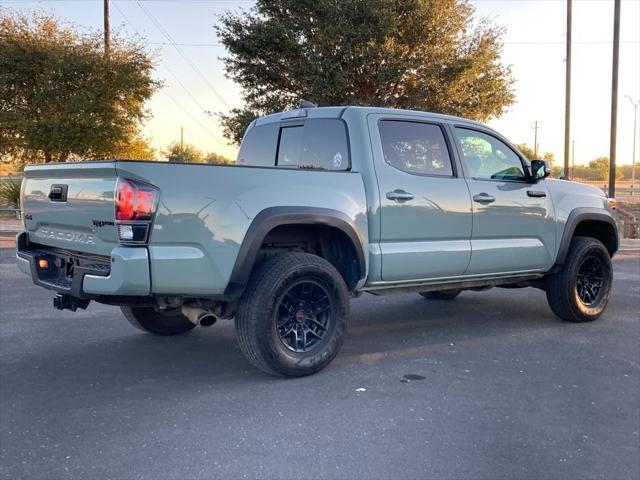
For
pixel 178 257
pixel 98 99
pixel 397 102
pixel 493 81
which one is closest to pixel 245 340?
pixel 178 257

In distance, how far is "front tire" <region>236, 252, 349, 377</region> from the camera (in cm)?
460

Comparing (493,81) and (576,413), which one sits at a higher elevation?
(493,81)

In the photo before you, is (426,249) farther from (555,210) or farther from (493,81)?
(493,81)

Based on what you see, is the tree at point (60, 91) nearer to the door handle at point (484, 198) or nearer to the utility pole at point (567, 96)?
the utility pole at point (567, 96)

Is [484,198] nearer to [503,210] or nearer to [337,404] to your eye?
[503,210]

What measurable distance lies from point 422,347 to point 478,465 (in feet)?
7.92

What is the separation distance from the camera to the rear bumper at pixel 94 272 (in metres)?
4.09

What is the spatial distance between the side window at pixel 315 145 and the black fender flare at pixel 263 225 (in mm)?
653

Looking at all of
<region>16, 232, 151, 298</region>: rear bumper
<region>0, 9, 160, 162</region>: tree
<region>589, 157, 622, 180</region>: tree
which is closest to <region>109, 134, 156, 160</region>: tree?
<region>0, 9, 160, 162</region>: tree

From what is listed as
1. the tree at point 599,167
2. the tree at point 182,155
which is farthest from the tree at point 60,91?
the tree at point 599,167

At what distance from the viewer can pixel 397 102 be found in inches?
773

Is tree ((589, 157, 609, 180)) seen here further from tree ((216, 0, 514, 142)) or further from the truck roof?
the truck roof

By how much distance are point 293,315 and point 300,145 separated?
5.48 feet

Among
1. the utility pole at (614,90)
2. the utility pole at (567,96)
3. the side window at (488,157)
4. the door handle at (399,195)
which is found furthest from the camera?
the utility pole at (567,96)
